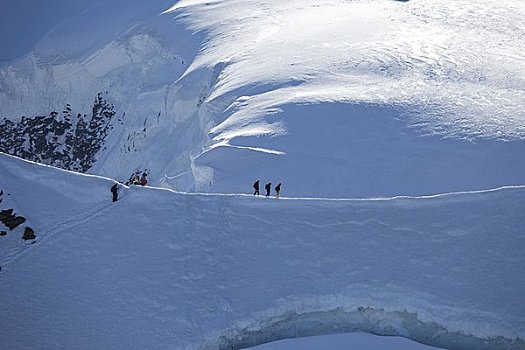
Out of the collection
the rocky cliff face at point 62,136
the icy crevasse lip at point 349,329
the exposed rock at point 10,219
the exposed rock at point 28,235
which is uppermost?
the rocky cliff face at point 62,136

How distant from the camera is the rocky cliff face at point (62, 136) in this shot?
4225 cm

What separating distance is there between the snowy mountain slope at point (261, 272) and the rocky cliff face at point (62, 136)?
77.2ft

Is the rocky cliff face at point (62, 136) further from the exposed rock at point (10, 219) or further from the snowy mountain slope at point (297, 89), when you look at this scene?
the exposed rock at point (10, 219)

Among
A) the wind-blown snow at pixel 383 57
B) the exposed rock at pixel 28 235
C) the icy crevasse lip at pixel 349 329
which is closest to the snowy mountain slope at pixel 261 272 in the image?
the icy crevasse lip at pixel 349 329

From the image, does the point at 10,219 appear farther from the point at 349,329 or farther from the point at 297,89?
the point at 297,89

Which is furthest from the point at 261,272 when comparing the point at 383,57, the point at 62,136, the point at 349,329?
the point at 62,136

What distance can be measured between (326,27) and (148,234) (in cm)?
2633

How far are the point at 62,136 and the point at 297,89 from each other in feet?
62.0

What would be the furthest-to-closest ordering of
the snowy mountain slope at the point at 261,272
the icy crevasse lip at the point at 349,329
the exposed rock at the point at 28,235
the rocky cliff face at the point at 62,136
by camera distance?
the rocky cliff face at the point at 62,136 < the exposed rock at the point at 28,235 < the snowy mountain slope at the point at 261,272 < the icy crevasse lip at the point at 349,329

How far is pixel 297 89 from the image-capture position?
106ft

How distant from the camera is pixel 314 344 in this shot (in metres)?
14.4

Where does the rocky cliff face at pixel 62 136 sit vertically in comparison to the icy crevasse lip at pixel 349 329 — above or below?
above

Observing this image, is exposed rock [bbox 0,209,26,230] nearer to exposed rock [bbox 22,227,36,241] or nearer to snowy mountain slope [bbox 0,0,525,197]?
exposed rock [bbox 22,227,36,241]

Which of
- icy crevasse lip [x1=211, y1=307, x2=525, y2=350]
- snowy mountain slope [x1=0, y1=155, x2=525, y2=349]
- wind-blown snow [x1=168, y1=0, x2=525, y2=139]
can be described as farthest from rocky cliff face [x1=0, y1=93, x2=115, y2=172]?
icy crevasse lip [x1=211, y1=307, x2=525, y2=350]
